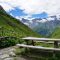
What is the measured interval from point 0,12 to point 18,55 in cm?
13409

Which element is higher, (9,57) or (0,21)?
(0,21)

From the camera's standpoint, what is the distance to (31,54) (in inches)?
600

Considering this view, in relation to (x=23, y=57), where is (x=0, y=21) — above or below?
above

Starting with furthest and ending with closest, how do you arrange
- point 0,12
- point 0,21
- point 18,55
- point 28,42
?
point 0,12 → point 0,21 → point 28,42 → point 18,55

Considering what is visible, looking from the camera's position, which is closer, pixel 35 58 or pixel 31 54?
pixel 35 58

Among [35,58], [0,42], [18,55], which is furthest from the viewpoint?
[0,42]

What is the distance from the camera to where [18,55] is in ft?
49.4

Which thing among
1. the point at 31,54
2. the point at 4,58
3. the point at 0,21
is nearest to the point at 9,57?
the point at 4,58

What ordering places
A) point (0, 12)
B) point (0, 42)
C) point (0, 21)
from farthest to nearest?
point (0, 12) < point (0, 21) < point (0, 42)

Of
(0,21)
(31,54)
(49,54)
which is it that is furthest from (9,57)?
(0,21)

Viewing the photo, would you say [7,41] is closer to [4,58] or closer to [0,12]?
[4,58]

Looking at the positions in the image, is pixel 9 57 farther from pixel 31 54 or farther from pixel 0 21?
pixel 0 21

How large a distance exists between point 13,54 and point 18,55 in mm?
510

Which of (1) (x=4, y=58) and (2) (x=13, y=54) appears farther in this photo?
(2) (x=13, y=54)
